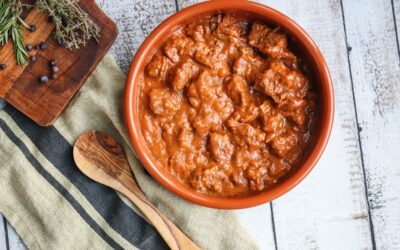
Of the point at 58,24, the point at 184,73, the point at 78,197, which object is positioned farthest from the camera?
the point at 78,197

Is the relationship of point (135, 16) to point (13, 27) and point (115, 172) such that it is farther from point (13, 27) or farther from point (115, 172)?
point (115, 172)

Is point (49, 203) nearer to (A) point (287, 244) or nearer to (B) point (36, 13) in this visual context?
(B) point (36, 13)

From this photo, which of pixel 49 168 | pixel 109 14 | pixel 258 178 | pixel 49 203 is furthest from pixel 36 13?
pixel 258 178

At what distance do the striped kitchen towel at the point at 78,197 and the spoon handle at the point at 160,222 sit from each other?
0.15ft

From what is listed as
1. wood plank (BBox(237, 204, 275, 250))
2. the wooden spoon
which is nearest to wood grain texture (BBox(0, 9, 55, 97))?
the wooden spoon

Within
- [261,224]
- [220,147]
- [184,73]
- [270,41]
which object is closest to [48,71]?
[184,73]

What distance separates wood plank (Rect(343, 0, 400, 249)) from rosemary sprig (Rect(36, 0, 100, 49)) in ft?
4.22

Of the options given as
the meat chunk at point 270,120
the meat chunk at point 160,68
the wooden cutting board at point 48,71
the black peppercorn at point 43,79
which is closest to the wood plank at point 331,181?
the meat chunk at point 270,120

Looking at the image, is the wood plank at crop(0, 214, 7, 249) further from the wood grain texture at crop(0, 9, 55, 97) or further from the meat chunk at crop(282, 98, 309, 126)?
the meat chunk at crop(282, 98, 309, 126)

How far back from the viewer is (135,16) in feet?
9.38

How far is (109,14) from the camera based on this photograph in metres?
2.87

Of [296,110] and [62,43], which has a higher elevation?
[296,110]

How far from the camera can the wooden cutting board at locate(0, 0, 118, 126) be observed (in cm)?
271

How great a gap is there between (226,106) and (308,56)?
0.42m
